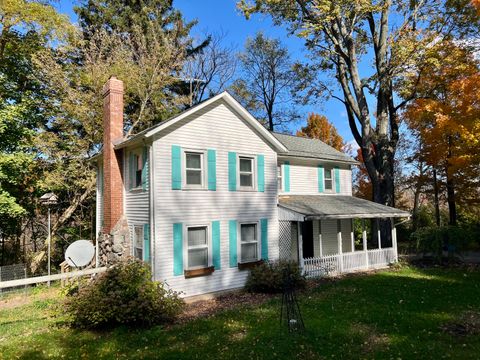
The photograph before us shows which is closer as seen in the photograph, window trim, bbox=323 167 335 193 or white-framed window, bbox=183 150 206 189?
white-framed window, bbox=183 150 206 189

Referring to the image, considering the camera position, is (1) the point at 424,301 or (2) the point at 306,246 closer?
(1) the point at 424,301

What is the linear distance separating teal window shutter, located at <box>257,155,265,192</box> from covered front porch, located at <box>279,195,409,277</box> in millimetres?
1310

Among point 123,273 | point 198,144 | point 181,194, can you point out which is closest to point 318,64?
point 198,144

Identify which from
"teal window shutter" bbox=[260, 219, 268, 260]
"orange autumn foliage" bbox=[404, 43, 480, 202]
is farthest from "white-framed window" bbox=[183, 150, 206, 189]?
"orange autumn foliage" bbox=[404, 43, 480, 202]

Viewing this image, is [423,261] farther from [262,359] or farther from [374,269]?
[262,359]

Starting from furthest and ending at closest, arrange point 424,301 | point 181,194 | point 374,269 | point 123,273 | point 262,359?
point 374,269 → point 181,194 → point 424,301 → point 123,273 → point 262,359

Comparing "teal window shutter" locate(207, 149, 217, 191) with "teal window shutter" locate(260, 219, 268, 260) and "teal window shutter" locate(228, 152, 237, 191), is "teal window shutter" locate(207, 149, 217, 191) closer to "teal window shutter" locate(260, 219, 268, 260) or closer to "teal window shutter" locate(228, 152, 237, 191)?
"teal window shutter" locate(228, 152, 237, 191)

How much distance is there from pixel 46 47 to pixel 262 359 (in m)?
19.3

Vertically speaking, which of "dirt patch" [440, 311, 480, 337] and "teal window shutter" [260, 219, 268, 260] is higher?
"teal window shutter" [260, 219, 268, 260]

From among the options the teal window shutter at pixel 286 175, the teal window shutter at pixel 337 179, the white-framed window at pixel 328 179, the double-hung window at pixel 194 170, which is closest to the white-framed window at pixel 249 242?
the double-hung window at pixel 194 170

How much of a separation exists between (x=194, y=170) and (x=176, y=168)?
741 mm

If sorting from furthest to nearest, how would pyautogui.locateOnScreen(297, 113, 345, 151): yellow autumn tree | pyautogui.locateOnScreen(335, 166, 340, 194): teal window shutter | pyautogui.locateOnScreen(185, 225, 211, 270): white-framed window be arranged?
pyautogui.locateOnScreen(297, 113, 345, 151): yellow autumn tree
pyautogui.locateOnScreen(335, 166, 340, 194): teal window shutter
pyautogui.locateOnScreen(185, 225, 211, 270): white-framed window

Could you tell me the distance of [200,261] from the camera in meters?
11.4

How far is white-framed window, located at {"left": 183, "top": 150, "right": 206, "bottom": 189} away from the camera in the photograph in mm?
11398
